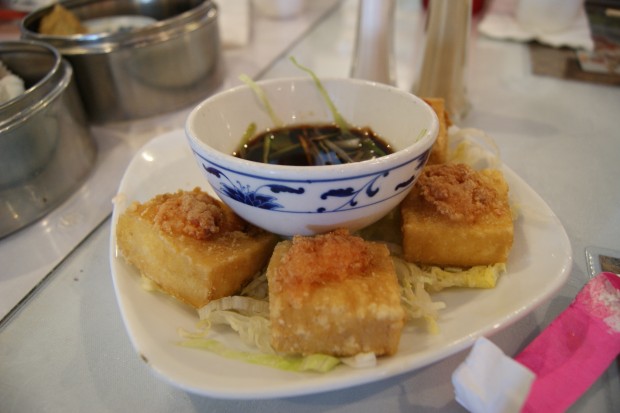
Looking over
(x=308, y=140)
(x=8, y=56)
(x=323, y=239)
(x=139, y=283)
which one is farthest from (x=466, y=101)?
(x=8, y=56)

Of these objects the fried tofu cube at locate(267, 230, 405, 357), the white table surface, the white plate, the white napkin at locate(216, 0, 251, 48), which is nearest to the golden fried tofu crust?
the white table surface

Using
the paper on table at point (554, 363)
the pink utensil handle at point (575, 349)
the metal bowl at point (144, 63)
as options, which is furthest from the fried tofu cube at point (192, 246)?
the metal bowl at point (144, 63)

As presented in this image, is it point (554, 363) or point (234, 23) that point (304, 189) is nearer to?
point (554, 363)

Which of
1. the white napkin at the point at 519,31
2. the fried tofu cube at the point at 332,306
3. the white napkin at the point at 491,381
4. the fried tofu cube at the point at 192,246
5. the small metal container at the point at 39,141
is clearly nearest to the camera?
the white napkin at the point at 491,381

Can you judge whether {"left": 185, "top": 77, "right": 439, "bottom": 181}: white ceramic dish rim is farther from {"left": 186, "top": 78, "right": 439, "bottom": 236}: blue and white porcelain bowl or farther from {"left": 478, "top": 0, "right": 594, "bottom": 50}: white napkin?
{"left": 478, "top": 0, "right": 594, "bottom": 50}: white napkin

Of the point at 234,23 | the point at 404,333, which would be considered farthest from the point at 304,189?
the point at 234,23

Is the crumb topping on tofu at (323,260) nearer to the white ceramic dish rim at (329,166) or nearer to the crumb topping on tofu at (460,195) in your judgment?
the white ceramic dish rim at (329,166)
